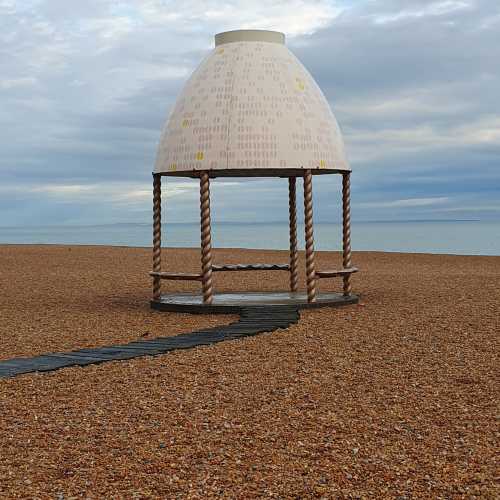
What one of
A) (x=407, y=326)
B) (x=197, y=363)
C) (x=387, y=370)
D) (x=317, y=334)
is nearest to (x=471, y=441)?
(x=387, y=370)

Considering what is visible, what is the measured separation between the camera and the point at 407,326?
47.8ft

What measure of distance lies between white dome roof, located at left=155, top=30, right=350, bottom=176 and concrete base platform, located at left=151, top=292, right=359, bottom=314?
2.70m

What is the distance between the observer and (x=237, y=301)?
57.8 ft

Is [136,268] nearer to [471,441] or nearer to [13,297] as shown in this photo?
[13,297]

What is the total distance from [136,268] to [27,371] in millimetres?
21319

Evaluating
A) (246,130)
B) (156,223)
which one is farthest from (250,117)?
(156,223)

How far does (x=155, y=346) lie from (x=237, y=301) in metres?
5.38

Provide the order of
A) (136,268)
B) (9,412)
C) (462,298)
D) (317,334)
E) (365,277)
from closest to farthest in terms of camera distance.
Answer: (9,412) < (317,334) < (462,298) < (365,277) < (136,268)

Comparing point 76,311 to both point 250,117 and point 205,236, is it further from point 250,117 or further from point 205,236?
point 250,117

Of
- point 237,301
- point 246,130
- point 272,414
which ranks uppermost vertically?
point 246,130

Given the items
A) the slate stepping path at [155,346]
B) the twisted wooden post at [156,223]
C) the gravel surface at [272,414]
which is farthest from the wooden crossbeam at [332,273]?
the twisted wooden post at [156,223]

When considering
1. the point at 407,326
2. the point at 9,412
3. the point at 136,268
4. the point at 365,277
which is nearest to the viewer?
the point at 9,412

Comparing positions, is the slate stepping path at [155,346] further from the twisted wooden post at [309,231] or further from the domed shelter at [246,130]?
the domed shelter at [246,130]

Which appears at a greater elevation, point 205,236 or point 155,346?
point 205,236
